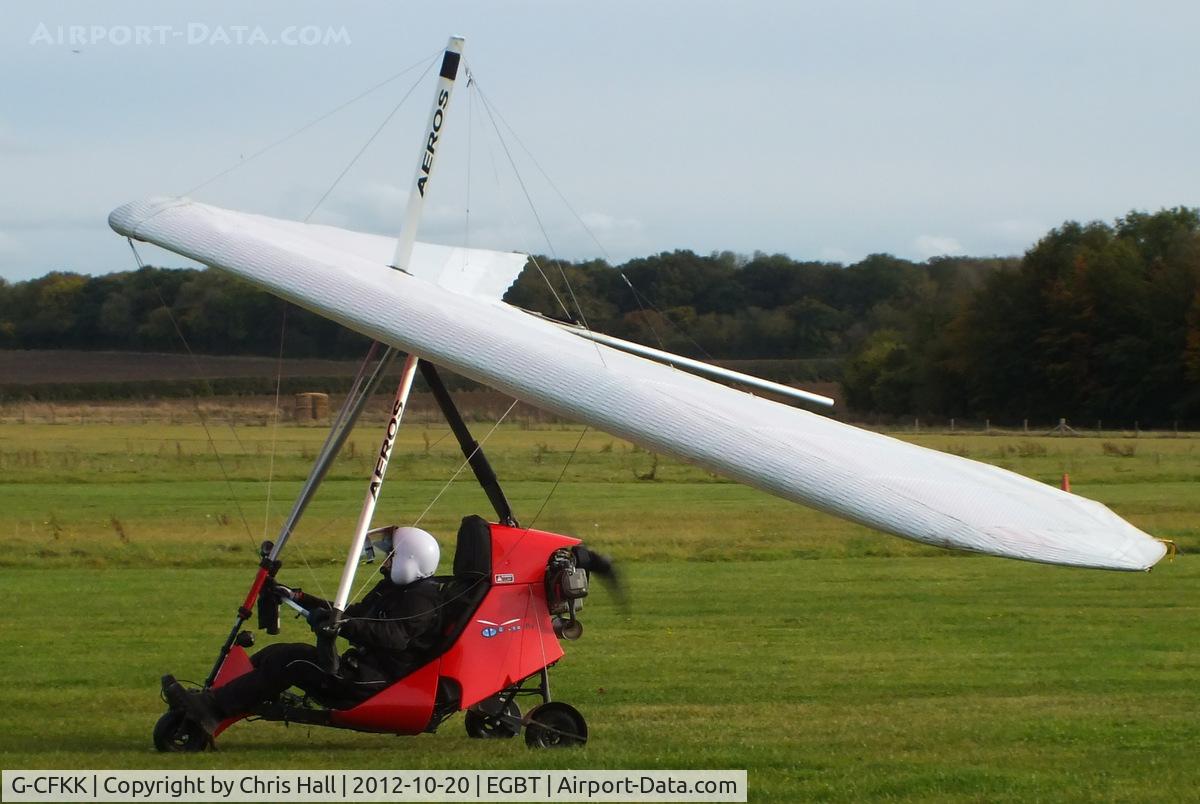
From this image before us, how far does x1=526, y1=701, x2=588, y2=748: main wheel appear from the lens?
7043 millimetres

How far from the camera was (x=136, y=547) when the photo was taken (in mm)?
19000

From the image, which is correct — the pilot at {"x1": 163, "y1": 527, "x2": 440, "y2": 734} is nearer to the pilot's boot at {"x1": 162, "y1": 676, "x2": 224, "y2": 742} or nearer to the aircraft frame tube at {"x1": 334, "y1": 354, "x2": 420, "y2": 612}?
the pilot's boot at {"x1": 162, "y1": 676, "x2": 224, "y2": 742}

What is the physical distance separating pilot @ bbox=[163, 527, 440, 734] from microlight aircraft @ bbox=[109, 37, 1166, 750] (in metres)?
0.09

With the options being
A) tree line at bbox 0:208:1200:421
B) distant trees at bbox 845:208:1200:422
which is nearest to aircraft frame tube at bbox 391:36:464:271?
tree line at bbox 0:208:1200:421

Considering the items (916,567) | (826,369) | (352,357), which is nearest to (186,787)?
(916,567)

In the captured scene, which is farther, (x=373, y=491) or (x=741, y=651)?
(x=741, y=651)

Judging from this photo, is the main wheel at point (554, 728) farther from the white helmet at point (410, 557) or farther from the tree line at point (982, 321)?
the tree line at point (982, 321)

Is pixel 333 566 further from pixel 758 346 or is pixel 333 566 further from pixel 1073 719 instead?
pixel 758 346

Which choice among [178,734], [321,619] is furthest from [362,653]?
[178,734]

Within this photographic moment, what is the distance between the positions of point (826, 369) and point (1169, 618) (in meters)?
34.3

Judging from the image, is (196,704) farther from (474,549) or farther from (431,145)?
(431,145)

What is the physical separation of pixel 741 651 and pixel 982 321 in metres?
50.3

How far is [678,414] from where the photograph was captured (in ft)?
18.2

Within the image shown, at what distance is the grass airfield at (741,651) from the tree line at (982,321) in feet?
36.6
